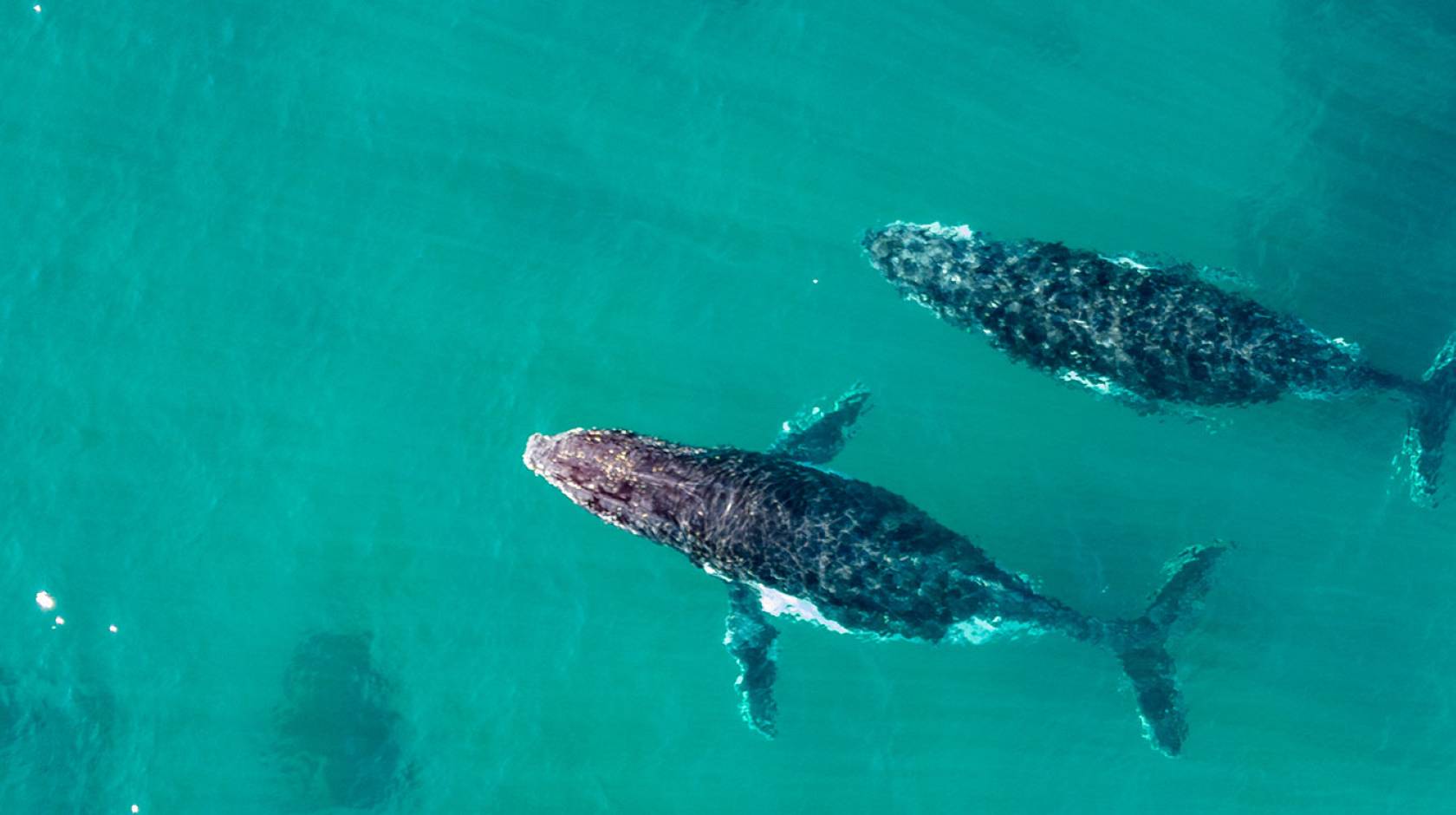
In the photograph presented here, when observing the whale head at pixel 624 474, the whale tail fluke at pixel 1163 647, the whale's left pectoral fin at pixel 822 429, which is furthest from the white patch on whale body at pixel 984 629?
the whale head at pixel 624 474

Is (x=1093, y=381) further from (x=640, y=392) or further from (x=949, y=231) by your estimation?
(x=640, y=392)

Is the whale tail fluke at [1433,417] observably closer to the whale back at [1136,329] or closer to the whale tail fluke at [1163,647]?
the whale back at [1136,329]

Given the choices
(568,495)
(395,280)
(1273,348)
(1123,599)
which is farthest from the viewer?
(395,280)

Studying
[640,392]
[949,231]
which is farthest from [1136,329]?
[640,392]

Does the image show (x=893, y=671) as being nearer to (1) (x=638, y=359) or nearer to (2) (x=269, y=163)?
(1) (x=638, y=359)

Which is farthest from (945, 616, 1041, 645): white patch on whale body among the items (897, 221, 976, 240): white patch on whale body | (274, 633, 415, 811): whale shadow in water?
(274, 633, 415, 811): whale shadow in water

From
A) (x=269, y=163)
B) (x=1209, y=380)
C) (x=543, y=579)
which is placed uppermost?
(x=1209, y=380)

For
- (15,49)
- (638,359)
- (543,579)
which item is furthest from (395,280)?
(15,49)
